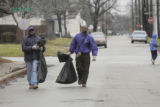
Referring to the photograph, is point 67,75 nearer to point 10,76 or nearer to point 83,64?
point 83,64

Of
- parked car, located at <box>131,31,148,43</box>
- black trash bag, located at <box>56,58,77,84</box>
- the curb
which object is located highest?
black trash bag, located at <box>56,58,77,84</box>

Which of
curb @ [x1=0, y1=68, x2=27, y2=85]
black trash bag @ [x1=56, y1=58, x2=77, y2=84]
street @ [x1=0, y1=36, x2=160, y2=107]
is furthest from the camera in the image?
curb @ [x1=0, y1=68, x2=27, y2=85]

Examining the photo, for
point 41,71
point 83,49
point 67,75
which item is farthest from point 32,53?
point 83,49

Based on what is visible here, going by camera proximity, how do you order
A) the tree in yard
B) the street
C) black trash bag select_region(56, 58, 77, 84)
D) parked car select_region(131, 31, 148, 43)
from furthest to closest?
the tree in yard < parked car select_region(131, 31, 148, 43) < black trash bag select_region(56, 58, 77, 84) < the street

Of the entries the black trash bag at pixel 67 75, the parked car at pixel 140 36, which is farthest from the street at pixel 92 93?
the parked car at pixel 140 36

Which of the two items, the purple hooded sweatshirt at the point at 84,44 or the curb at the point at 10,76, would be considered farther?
the curb at the point at 10,76

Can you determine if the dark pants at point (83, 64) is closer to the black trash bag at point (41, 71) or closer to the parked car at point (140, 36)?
the black trash bag at point (41, 71)

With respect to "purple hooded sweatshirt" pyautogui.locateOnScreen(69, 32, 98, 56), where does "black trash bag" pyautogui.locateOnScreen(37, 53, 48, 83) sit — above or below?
below

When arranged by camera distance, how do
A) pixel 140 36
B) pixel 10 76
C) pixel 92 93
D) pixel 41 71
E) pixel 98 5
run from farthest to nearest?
1. pixel 98 5
2. pixel 140 36
3. pixel 10 76
4. pixel 41 71
5. pixel 92 93

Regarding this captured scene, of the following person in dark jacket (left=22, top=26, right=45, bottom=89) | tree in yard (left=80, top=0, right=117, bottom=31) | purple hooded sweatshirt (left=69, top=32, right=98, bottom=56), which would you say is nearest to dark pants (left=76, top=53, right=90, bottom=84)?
purple hooded sweatshirt (left=69, top=32, right=98, bottom=56)

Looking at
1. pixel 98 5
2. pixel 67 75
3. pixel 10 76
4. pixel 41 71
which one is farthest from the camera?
pixel 98 5

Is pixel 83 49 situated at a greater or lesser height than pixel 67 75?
greater

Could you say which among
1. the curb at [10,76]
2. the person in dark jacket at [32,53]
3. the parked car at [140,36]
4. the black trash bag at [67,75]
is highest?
the person in dark jacket at [32,53]

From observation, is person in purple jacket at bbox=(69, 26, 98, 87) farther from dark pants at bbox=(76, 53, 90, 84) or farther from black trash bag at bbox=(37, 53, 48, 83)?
black trash bag at bbox=(37, 53, 48, 83)
